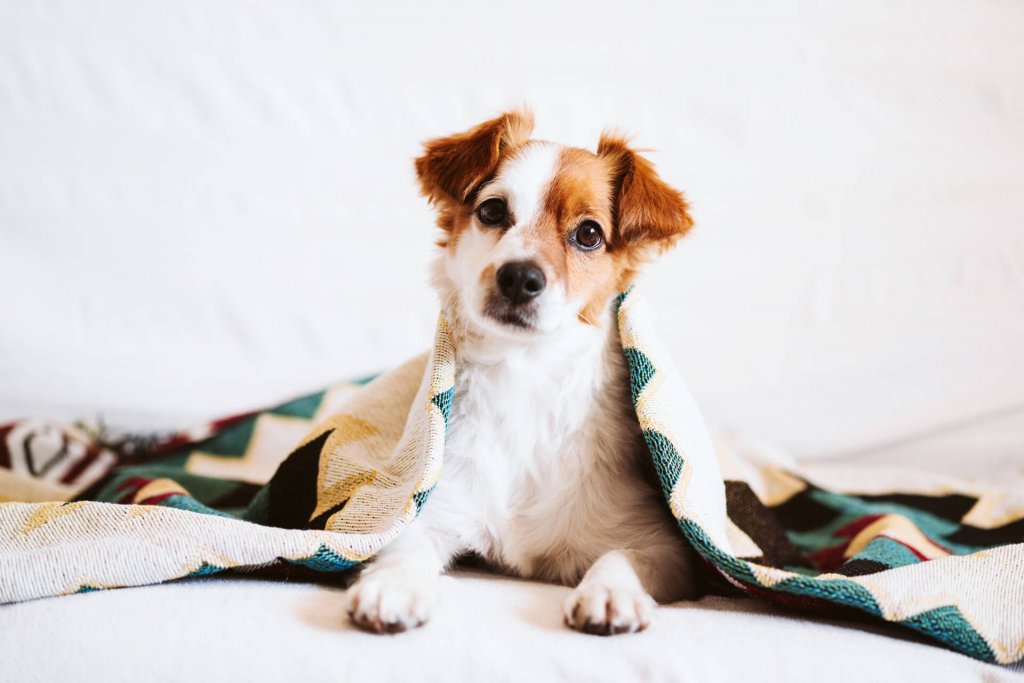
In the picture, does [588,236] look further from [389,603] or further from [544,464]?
[389,603]

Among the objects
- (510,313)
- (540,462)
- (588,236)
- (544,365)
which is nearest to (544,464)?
(540,462)

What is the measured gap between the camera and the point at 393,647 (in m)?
1.07

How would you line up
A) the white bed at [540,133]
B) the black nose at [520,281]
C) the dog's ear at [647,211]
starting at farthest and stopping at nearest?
the white bed at [540,133] < the dog's ear at [647,211] < the black nose at [520,281]

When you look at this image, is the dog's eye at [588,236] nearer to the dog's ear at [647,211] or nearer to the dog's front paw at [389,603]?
the dog's ear at [647,211]

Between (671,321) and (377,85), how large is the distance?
117cm

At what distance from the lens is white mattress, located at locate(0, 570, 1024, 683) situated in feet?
3.38

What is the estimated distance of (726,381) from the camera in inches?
104

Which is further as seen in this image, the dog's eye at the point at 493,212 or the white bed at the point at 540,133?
the white bed at the point at 540,133

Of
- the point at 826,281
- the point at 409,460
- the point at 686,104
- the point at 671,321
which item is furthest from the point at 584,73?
the point at 409,460

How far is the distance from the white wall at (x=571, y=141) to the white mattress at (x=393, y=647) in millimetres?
1471

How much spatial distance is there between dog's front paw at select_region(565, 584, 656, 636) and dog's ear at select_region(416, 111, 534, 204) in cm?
78

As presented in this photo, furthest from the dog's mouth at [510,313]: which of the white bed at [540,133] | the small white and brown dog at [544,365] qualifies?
the white bed at [540,133]

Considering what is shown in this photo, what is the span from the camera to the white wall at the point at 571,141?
2.48m

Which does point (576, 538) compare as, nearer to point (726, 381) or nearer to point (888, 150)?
point (726, 381)
